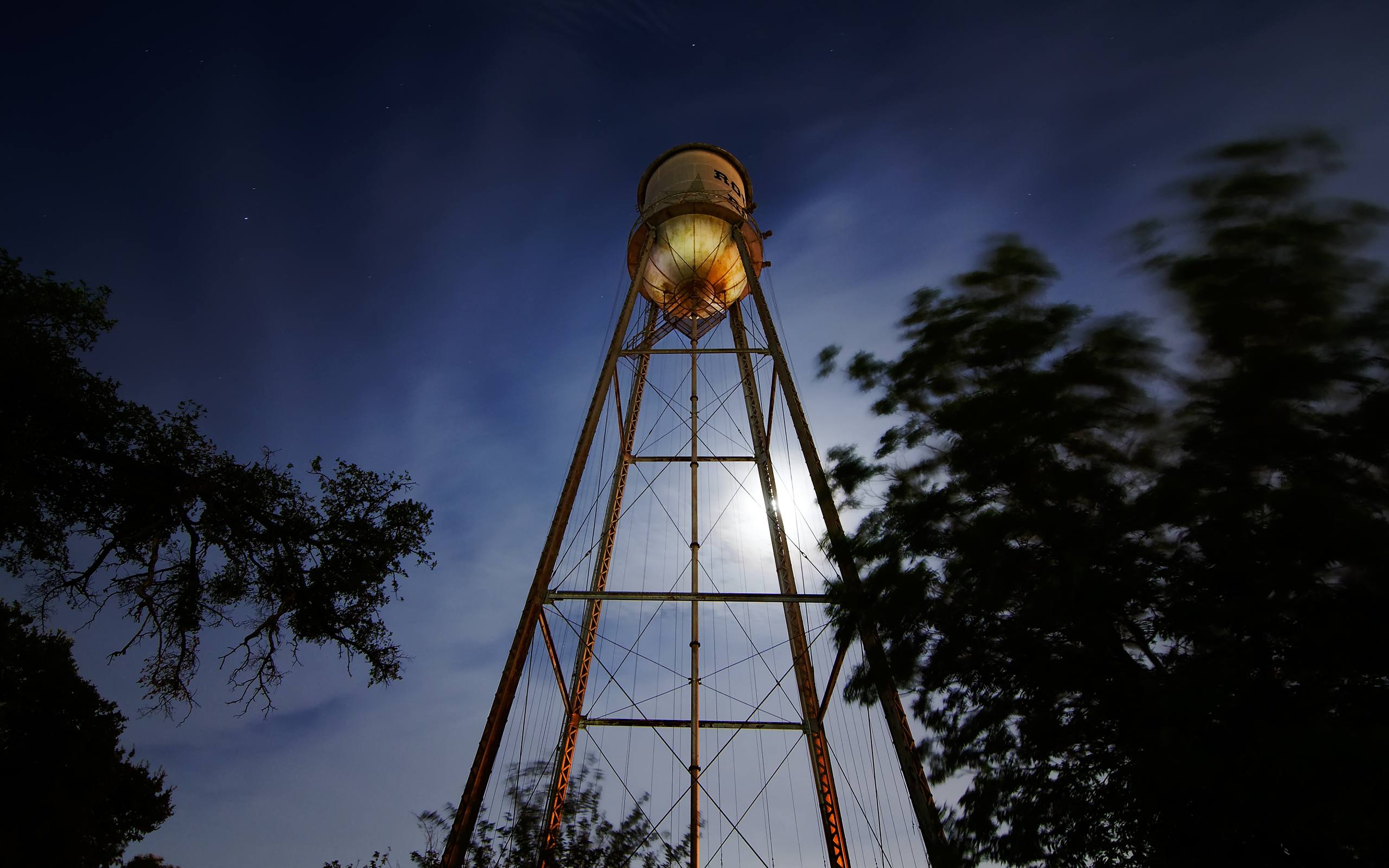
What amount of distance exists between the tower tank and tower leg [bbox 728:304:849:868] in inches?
33.7

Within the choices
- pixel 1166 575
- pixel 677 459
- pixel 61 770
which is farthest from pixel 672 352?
pixel 61 770

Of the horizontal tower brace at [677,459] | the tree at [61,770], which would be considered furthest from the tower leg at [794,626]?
the tree at [61,770]

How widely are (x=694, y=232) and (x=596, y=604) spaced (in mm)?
6533

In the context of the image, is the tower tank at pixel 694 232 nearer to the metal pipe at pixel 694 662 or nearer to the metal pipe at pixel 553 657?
the metal pipe at pixel 694 662

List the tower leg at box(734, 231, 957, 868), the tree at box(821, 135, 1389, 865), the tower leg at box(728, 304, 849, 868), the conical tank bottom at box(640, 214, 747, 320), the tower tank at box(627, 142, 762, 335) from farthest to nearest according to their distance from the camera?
the conical tank bottom at box(640, 214, 747, 320), the tower tank at box(627, 142, 762, 335), the tower leg at box(728, 304, 849, 868), the tower leg at box(734, 231, 957, 868), the tree at box(821, 135, 1389, 865)

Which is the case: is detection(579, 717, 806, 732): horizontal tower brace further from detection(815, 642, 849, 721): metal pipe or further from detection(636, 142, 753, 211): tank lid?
detection(636, 142, 753, 211): tank lid

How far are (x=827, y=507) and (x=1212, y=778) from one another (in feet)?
12.4

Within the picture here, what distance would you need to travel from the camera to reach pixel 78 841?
12414 mm

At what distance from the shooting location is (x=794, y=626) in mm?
9781

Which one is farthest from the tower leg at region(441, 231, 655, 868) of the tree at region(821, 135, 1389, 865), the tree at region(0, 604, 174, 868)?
the tree at region(0, 604, 174, 868)

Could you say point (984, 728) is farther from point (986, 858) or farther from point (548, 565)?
point (548, 565)

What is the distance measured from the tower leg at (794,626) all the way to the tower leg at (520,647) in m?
2.48

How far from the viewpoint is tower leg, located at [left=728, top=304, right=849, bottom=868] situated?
7.90 meters

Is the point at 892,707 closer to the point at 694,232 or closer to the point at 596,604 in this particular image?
the point at 596,604
